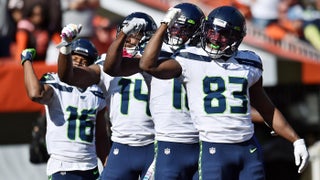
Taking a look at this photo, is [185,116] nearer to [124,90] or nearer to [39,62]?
[124,90]

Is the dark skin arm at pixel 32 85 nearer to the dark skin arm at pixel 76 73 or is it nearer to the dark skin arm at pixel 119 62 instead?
the dark skin arm at pixel 76 73

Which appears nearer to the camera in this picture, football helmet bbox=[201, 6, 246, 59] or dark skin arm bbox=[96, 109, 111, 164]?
football helmet bbox=[201, 6, 246, 59]

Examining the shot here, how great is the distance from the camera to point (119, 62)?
5.96 metres

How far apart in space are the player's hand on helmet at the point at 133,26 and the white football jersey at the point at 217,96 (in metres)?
0.30

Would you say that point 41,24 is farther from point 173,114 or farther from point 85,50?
point 173,114

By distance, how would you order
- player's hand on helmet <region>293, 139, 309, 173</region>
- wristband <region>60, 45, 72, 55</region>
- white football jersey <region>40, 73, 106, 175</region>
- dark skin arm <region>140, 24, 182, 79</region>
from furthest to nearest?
white football jersey <region>40, 73, 106, 175</region> < player's hand on helmet <region>293, 139, 309, 173</region> < wristband <region>60, 45, 72, 55</region> < dark skin arm <region>140, 24, 182, 79</region>

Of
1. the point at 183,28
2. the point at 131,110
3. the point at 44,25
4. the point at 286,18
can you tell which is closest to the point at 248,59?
the point at 183,28

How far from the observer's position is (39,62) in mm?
10242

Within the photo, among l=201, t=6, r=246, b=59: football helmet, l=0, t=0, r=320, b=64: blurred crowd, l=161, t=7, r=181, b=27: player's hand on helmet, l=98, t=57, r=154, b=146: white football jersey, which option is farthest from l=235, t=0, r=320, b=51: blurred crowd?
l=161, t=7, r=181, b=27: player's hand on helmet

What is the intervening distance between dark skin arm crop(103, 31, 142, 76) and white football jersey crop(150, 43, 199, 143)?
1.19 feet

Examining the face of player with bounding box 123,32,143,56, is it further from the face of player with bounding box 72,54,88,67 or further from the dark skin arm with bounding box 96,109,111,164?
the dark skin arm with bounding box 96,109,111,164

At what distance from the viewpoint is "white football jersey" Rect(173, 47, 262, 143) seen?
5.97 m

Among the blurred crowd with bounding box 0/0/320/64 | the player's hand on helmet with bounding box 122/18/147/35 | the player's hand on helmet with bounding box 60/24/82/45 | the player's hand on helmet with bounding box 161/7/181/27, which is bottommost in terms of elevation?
the blurred crowd with bounding box 0/0/320/64

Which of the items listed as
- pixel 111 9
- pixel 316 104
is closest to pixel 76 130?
pixel 316 104
